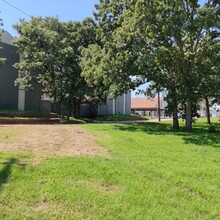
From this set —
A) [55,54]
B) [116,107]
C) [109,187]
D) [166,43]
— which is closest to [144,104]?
[116,107]

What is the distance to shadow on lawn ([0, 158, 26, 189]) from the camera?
516cm

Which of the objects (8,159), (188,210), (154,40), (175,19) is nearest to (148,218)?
(188,210)

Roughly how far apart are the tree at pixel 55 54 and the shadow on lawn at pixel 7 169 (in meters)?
17.5

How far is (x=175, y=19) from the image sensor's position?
12867 mm

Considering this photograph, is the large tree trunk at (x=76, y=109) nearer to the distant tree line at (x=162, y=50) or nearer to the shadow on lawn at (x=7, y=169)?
the distant tree line at (x=162, y=50)

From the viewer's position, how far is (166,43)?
575 inches

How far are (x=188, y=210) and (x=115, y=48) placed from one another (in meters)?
12.2

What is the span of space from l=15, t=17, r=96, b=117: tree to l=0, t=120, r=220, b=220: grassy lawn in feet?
56.8

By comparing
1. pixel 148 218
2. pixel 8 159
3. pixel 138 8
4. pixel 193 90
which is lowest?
pixel 148 218

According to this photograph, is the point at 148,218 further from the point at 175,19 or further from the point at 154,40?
the point at 154,40

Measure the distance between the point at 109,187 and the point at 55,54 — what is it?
2029cm

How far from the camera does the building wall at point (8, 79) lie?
27.0 metres

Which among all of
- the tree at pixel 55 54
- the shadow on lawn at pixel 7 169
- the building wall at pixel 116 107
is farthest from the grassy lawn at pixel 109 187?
the building wall at pixel 116 107

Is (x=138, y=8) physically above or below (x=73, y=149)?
above
